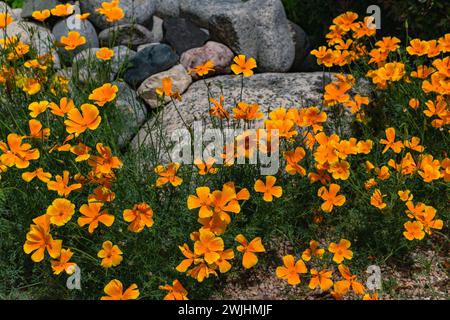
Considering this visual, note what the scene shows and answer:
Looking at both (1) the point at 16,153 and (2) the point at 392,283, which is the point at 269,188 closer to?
(2) the point at 392,283

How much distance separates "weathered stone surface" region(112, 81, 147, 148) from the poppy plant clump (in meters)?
0.35

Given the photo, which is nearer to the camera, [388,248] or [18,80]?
[388,248]

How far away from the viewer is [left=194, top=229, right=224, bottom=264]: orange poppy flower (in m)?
2.26

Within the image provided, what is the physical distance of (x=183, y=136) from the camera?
335cm

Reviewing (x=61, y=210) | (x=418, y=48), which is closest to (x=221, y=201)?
(x=61, y=210)

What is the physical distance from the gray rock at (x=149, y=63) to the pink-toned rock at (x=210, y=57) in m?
0.10

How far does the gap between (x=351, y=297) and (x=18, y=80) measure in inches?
A: 82.2

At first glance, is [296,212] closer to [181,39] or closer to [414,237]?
[414,237]

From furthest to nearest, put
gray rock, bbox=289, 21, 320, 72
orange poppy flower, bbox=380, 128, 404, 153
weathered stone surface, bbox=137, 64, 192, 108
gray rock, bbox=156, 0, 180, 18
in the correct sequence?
gray rock, bbox=156, 0, 180, 18
gray rock, bbox=289, 21, 320, 72
weathered stone surface, bbox=137, 64, 192, 108
orange poppy flower, bbox=380, 128, 404, 153

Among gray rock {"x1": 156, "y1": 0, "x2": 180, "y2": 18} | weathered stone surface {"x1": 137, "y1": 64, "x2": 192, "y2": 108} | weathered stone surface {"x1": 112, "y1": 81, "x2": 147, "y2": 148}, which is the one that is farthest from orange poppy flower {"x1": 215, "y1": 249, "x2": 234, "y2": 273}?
gray rock {"x1": 156, "y1": 0, "x2": 180, "y2": 18}

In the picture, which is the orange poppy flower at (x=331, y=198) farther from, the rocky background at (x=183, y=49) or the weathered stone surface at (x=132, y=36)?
the weathered stone surface at (x=132, y=36)

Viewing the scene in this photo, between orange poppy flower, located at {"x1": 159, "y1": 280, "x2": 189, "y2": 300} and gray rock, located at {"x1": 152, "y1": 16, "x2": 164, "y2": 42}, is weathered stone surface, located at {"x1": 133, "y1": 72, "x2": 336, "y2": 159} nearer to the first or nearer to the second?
gray rock, located at {"x1": 152, "y1": 16, "x2": 164, "y2": 42}

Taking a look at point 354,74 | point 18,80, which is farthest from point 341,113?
point 18,80

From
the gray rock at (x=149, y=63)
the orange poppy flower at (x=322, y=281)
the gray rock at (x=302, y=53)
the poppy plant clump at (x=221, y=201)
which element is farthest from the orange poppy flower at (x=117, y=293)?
the gray rock at (x=302, y=53)
